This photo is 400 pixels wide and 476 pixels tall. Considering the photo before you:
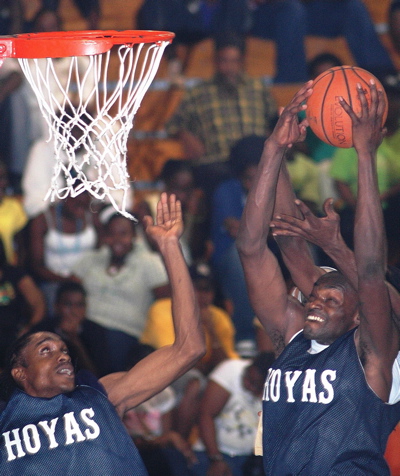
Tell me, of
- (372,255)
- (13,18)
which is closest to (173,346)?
(372,255)

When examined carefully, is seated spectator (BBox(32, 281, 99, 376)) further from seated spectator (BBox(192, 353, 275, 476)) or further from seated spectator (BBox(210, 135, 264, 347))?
seated spectator (BBox(210, 135, 264, 347))

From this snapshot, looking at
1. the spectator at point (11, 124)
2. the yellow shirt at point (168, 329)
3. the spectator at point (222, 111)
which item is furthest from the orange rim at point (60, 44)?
the spectator at point (11, 124)

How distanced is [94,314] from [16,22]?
3198mm

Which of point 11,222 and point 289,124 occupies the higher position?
point 289,124

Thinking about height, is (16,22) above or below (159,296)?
above

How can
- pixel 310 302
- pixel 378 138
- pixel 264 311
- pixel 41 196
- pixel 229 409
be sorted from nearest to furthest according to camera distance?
pixel 378 138
pixel 310 302
pixel 264 311
pixel 229 409
pixel 41 196

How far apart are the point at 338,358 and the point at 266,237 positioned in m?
0.73

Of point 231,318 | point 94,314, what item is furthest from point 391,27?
point 94,314

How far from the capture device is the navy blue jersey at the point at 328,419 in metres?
3.91

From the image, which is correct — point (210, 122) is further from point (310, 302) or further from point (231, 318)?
point (310, 302)

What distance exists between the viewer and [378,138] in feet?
12.9

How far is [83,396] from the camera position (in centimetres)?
434

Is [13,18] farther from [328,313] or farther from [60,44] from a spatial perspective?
[328,313]

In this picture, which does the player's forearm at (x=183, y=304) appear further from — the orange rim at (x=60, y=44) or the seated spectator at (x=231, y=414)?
the seated spectator at (x=231, y=414)
